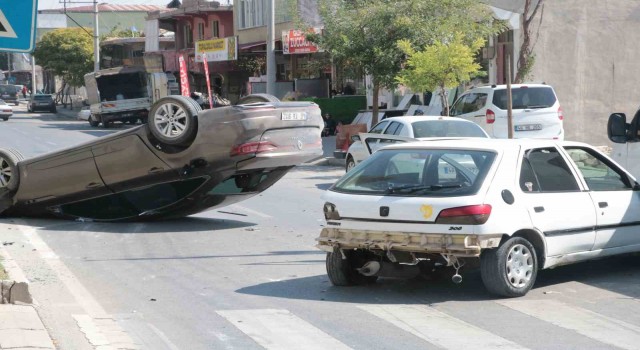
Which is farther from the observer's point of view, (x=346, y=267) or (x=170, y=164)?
(x=170, y=164)

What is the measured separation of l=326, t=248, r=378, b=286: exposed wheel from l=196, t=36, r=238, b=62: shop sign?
127 feet

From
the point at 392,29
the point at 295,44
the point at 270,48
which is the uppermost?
the point at 295,44

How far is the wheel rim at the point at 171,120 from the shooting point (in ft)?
46.5

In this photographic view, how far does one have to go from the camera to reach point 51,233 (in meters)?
14.3

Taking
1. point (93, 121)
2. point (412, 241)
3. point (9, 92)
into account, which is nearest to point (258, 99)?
point (412, 241)

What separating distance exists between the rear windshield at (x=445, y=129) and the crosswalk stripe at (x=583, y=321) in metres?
9.24

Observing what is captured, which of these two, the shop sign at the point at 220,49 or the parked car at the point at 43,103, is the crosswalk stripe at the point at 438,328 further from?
the parked car at the point at 43,103

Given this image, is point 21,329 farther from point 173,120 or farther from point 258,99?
point 258,99

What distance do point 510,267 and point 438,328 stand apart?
1252mm

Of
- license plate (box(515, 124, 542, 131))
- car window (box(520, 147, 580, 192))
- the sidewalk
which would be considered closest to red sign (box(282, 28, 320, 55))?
license plate (box(515, 124, 542, 131))

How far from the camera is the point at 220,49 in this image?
50.2 m

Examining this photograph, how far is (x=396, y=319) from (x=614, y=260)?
147 inches

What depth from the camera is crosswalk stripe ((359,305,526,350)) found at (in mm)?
7225

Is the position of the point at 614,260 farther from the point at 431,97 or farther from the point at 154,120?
the point at 431,97
